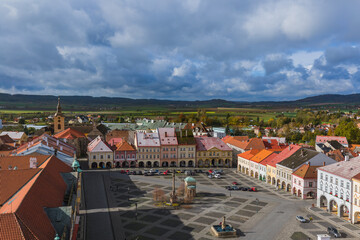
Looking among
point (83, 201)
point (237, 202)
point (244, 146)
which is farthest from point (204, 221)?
point (244, 146)

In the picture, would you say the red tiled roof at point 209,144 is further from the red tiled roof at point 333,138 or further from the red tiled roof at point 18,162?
the red tiled roof at point 333,138

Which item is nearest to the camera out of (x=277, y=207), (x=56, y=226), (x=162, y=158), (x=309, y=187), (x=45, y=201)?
(x=56, y=226)

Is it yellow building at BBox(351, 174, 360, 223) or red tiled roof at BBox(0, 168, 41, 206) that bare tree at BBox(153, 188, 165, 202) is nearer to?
red tiled roof at BBox(0, 168, 41, 206)

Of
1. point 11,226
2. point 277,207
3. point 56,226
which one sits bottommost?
point 277,207

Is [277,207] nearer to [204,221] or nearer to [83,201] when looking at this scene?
[204,221]

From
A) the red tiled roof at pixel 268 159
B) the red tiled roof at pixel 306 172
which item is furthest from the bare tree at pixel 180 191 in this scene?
the red tiled roof at pixel 268 159

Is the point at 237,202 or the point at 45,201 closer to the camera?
the point at 45,201

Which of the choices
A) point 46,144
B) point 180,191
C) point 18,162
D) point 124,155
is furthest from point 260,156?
point 18,162

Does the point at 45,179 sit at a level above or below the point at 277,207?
above
